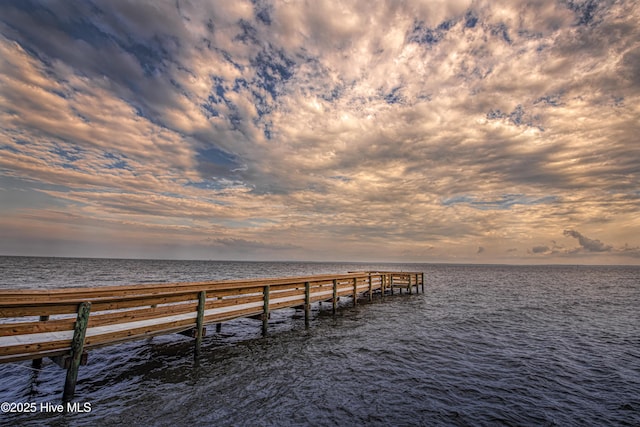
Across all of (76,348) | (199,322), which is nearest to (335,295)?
(199,322)

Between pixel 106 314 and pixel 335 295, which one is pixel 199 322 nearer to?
pixel 106 314

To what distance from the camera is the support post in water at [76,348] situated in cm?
664

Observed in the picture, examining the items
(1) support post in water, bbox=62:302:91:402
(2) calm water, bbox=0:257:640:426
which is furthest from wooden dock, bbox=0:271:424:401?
(2) calm water, bbox=0:257:640:426

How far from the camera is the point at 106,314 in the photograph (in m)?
7.35

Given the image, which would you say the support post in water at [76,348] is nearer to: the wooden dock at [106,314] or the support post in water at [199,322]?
the wooden dock at [106,314]

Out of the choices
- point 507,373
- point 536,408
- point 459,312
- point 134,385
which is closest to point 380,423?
point 536,408

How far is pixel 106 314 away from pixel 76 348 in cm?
88

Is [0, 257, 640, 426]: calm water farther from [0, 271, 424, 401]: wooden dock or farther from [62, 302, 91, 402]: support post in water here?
[0, 271, 424, 401]: wooden dock

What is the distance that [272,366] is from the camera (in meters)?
9.25

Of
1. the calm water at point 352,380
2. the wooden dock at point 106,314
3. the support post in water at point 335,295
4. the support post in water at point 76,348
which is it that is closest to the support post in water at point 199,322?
the wooden dock at point 106,314

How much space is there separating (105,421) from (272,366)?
4.38 metres

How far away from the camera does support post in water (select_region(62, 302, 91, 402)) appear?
21.8 ft

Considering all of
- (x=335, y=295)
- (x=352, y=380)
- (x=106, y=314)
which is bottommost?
(x=352, y=380)

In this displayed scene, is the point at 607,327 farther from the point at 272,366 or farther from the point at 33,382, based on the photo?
the point at 33,382
